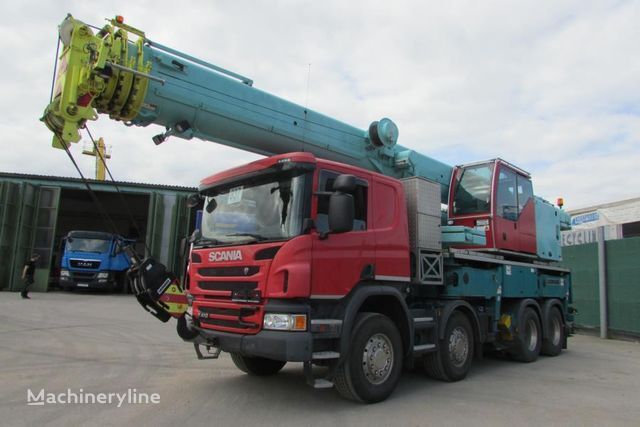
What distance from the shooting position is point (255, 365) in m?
6.56

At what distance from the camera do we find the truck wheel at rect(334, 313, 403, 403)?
5.12 meters

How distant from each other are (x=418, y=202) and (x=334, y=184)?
6.79ft

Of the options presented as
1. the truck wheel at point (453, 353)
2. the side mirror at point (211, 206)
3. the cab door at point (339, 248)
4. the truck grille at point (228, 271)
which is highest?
the side mirror at point (211, 206)

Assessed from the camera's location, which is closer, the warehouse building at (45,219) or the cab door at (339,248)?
the cab door at (339,248)

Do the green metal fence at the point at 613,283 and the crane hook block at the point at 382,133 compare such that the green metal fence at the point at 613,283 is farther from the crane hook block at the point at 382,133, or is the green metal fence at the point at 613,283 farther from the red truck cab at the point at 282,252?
the red truck cab at the point at 282,252

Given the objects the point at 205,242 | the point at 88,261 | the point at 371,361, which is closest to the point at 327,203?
the point at 205,242

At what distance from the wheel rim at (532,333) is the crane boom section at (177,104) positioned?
469cm

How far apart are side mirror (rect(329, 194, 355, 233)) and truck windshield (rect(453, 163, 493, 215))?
13.6ft

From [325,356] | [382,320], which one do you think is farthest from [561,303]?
[325,356]

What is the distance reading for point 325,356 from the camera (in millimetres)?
4793

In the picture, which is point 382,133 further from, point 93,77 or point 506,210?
point 93,77

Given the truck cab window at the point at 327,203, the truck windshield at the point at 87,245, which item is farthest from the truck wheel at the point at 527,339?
the truck windshield at the point at 87,245

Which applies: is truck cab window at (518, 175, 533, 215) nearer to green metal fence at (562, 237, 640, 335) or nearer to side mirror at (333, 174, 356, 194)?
green metal fence at (562, 237, 640, 335)
